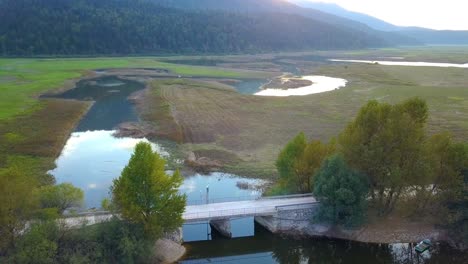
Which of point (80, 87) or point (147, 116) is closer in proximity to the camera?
point (147, 116)

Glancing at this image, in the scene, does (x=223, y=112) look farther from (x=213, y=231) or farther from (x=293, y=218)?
(x=293, y=218)

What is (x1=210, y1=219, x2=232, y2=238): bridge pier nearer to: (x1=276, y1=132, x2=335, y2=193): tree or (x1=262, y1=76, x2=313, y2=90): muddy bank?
(x1=276, y1=132, x2=335, y2=193): tree

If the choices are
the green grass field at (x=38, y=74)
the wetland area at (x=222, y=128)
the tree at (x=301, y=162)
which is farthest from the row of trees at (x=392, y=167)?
the green grass field at (x=38, y=74)

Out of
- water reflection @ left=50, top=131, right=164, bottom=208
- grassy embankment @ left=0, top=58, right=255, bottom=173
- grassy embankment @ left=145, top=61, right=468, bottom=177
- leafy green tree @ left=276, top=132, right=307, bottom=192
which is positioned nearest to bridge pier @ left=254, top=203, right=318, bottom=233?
leafy green tree @ left=276, top=132, right=307, bottom=192

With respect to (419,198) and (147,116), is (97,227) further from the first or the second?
(147,116)

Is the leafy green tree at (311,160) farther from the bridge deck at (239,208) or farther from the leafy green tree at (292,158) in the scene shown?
the bridge deck at (239,208)

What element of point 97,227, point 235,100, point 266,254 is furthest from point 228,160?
point 235,100

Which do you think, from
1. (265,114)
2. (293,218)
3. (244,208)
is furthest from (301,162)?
(265,114)
